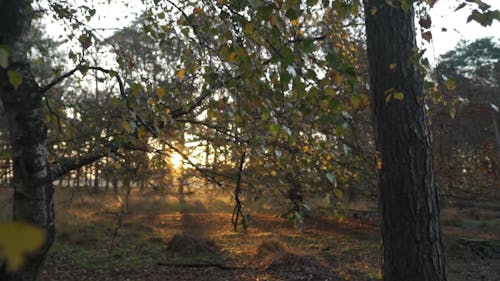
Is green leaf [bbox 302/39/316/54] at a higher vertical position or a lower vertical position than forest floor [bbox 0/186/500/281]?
higher

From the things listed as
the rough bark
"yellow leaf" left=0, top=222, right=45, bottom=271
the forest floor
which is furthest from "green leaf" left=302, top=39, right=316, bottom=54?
the forest floor

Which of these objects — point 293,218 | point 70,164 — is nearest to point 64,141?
point 70,164

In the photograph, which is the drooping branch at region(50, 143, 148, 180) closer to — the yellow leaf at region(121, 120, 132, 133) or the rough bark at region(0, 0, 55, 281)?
the rough bark at region(0, 0, 55, 281)

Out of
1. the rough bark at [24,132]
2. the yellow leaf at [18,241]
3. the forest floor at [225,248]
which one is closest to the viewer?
the yellow leaf at [18,241]

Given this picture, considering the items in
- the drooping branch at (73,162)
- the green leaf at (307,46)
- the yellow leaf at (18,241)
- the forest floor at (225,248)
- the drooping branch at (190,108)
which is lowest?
the forest floor at (225,248)

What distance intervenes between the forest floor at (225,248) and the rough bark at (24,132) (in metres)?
2.55

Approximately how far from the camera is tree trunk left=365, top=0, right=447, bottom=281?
10.6 ft

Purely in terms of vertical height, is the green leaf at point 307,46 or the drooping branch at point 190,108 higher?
the drooping branch at point 190,108

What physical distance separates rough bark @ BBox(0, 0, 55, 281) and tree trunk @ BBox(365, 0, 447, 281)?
2969 mm

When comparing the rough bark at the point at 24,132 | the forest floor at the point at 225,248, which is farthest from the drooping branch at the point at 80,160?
the rough bark at the point at 24,132

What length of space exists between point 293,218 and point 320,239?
10195 millimetres

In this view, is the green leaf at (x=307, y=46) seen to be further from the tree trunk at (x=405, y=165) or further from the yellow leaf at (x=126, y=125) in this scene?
the tree trunk at (x=405, y=165)

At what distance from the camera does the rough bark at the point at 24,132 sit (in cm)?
340

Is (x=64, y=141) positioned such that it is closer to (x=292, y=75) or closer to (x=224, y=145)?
(x=224, y=145)
